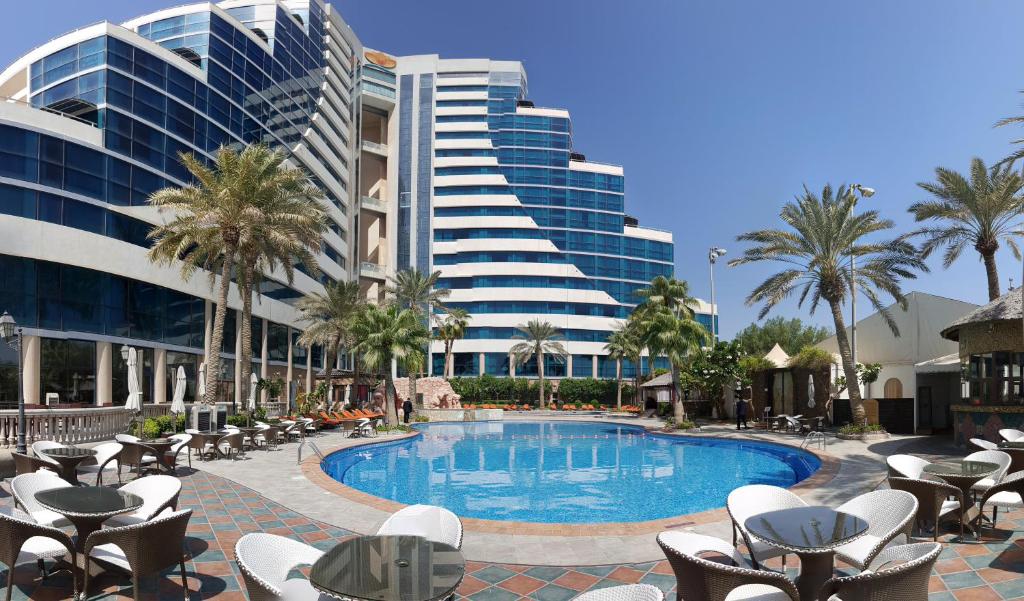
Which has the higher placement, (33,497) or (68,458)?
(33,497)

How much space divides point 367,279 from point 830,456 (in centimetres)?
5722

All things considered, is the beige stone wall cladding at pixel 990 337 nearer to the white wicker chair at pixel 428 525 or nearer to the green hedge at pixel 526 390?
the white wicker chair at pixel 428 525

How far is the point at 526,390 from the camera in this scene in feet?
192

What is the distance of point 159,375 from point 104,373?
11.0 feet

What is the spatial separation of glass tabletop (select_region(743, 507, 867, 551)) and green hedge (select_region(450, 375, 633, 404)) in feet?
167

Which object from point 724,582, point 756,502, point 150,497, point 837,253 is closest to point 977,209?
point 837,253

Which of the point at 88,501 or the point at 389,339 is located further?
the point at 389,339

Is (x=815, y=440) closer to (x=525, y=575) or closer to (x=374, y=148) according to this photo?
(x=525, y=575)

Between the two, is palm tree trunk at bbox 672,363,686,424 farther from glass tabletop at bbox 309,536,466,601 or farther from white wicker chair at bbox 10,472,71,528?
glass tabletop at bbox 309,536,466,601

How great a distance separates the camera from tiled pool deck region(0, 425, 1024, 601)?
17.7 feet

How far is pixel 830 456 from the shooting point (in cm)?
1595

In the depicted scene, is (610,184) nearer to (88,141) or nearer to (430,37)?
(430,37)

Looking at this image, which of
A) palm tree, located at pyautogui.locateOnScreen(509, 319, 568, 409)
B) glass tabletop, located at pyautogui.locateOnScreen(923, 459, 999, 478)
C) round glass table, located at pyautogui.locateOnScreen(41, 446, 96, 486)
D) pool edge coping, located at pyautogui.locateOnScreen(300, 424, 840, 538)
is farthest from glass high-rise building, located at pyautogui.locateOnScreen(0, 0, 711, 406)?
glass tabletop, located at pyautogui.locateOnScreen(923, 459, 999, 478)

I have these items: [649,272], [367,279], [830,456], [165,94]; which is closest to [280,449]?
[830,456]
